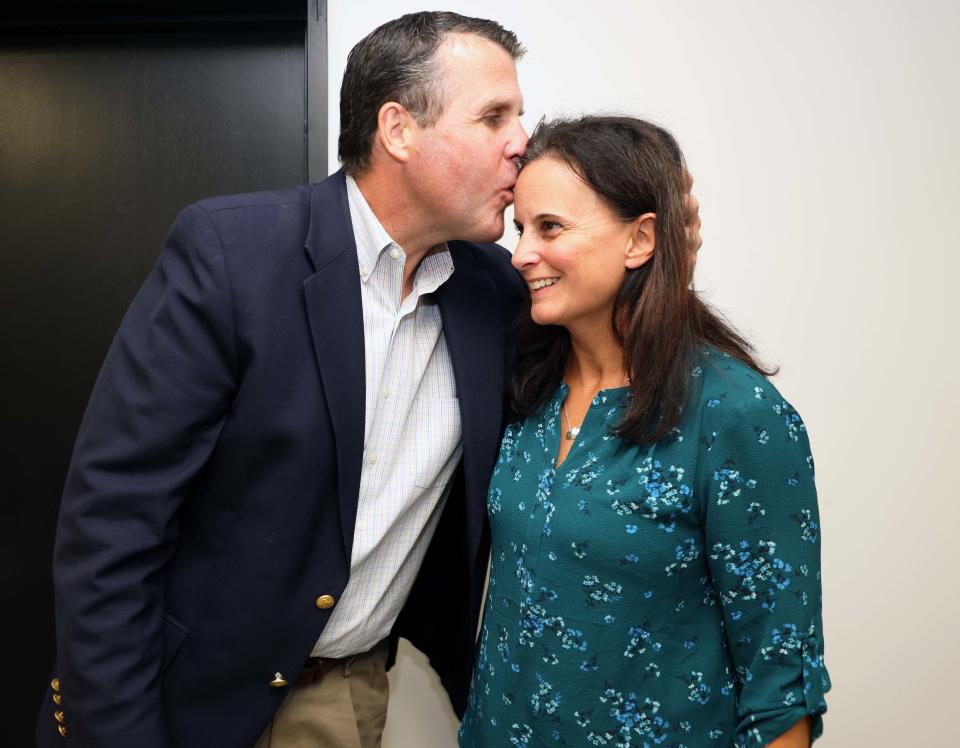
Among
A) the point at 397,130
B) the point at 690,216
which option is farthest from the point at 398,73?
the point at 690,216

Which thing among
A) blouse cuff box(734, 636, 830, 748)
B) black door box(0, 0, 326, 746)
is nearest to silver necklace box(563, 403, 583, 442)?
blouse cuff box(734, 636, 830, 748)

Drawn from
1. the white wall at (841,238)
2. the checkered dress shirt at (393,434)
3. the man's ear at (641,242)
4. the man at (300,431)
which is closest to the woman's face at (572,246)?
the man's ear at (641,242)

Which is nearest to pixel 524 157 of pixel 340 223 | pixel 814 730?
pixel 340 223

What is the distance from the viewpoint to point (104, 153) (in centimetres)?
195

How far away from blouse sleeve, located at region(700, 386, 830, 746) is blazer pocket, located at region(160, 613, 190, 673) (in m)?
0.81

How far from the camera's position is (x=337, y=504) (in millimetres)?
1227

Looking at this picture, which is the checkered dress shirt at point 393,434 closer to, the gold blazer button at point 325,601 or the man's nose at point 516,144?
the gold blazer button at point 325,601

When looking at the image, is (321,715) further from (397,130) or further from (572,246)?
(397,130)

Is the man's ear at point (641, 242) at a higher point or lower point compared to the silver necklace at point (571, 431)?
higher

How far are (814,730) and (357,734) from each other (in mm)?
764

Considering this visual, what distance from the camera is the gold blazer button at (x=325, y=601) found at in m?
1.23

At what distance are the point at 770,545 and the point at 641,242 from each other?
480mm

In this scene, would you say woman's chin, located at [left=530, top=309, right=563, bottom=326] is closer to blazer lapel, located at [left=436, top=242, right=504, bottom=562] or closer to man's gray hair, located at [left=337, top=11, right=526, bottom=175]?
blazer lapel, located at [left=436, top=242, right=504, bottom=562]

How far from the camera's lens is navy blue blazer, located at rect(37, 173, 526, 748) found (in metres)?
1.12
